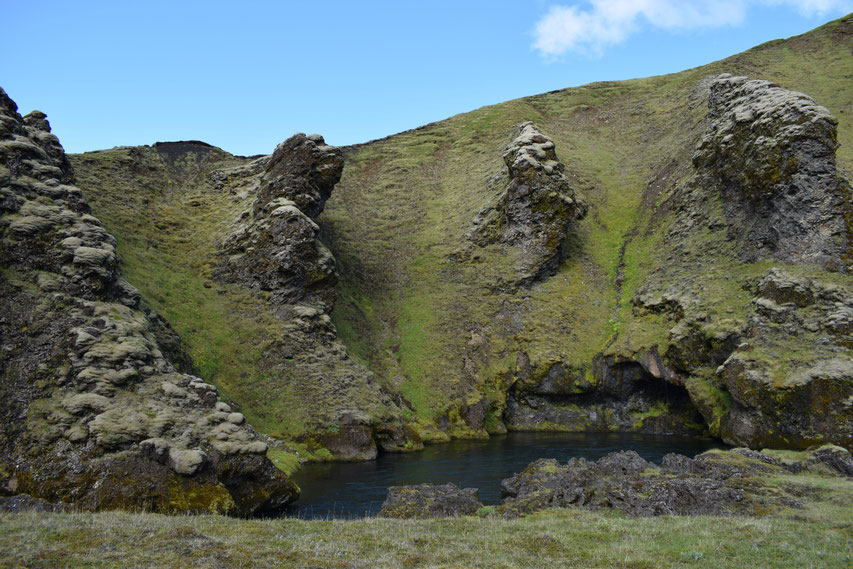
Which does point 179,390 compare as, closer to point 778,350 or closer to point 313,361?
point 313,361

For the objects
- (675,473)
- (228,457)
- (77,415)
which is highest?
(77,415)

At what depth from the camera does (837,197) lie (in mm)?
43156

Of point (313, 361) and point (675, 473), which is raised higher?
point (313, 361)

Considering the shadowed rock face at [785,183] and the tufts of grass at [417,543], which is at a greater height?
the shadowed rock face at [785,183]

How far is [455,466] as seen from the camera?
35406 millimetres

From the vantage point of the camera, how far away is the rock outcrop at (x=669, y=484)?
19.9 meters

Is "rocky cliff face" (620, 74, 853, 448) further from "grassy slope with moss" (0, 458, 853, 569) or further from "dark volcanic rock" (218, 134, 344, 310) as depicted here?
"dark volcanic rock" (218, 134, 344, 310)

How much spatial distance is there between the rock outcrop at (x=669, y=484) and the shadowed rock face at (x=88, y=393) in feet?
41.5

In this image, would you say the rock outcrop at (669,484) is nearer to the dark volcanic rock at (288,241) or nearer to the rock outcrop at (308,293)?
the rock outcrop at (308,293)

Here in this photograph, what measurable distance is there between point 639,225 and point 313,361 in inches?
1802

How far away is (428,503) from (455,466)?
47.1 feet

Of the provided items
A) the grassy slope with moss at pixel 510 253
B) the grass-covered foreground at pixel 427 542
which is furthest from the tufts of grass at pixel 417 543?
the grassy slope with moss at pixel 510 253

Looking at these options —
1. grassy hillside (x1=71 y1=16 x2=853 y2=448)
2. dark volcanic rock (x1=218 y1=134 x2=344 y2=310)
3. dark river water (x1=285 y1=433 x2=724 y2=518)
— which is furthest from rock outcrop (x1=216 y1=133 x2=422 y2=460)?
dark river water (x1=285 y1=433 x2=724 y2=518)

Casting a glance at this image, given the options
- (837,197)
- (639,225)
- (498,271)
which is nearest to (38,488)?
(498,271)
